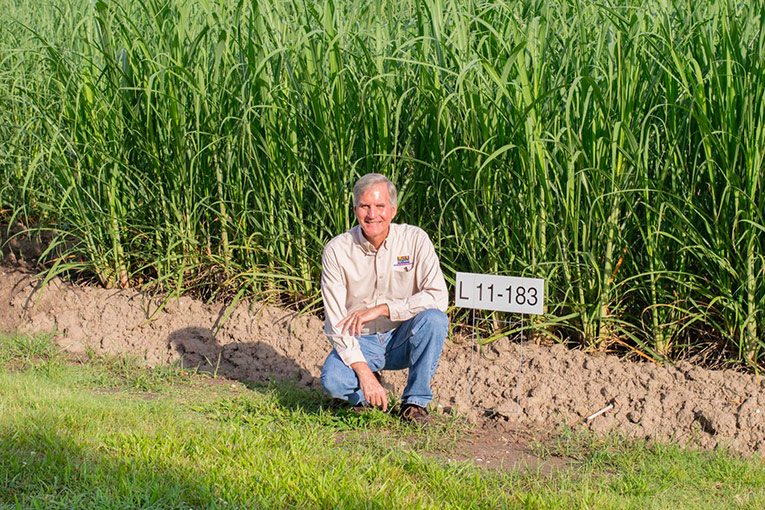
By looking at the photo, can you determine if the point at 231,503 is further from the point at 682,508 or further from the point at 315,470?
the point at 682,508

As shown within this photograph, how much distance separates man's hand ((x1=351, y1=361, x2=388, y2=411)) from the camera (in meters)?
2.86

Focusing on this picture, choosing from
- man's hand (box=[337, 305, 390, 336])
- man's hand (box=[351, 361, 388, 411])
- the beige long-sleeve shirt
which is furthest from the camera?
the beige long-sleeve shirt

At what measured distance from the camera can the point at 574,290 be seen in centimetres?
338

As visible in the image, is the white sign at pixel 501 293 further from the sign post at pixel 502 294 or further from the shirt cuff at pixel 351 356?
the shirt cuff at pixel 351 356

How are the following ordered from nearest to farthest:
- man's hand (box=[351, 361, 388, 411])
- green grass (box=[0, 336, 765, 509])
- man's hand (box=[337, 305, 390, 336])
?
green grass (box=[0, 336, 765, 509]) < man's hand (box=[351, 361, 388, 411]) < man's hand (box=[337, 305, 390, 336])

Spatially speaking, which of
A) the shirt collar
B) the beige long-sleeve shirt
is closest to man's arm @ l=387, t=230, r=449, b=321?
the beige long-sleeve shirt

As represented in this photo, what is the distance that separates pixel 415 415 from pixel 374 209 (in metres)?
0.80

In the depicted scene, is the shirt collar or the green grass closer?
the green grass

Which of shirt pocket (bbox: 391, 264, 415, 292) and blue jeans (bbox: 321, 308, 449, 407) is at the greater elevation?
shirt pocket (bbox: 391, 264, 415, 292)

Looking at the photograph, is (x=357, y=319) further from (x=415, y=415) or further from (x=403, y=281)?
(x=415, y=415)

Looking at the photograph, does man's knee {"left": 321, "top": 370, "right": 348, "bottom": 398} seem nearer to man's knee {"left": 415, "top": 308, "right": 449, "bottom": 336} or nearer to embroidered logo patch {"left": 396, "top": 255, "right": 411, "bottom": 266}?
man's knee {"left": 415, "top": 308, "right": 449, "bottom": 336}

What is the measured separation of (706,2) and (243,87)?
2106 millimetres

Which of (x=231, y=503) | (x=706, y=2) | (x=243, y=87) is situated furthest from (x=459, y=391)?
(x=706, y=2)

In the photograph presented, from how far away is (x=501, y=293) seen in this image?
9.93 ft
